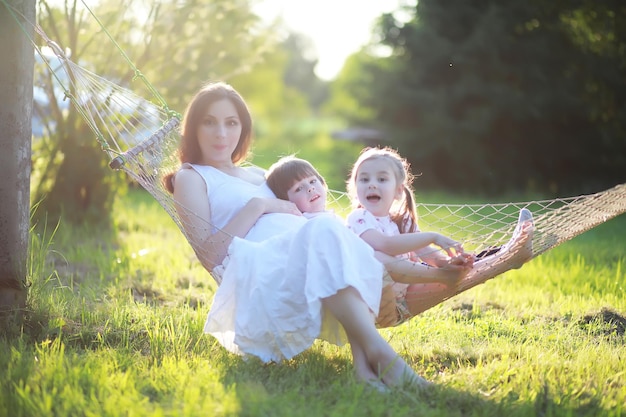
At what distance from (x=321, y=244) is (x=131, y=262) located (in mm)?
1982

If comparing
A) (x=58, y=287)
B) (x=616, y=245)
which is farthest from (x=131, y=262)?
(x=616, y=245)

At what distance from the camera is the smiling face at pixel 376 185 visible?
7.93 feet

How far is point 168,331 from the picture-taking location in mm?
2441

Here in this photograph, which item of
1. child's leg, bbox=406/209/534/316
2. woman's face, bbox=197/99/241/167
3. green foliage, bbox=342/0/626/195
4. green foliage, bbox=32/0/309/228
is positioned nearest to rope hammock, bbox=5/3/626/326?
child's leg, bbox=406/209/534/316

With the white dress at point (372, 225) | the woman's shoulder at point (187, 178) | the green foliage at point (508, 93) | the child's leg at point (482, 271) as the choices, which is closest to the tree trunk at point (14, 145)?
the woman's shoulder at point (187, 178)

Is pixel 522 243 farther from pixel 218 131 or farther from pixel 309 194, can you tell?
pixel 218 131

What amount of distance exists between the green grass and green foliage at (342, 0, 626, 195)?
173 inches

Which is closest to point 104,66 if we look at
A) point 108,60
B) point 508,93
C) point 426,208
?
point 108,60

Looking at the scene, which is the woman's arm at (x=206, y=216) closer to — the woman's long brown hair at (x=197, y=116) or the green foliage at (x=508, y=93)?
the woman's long brown hair at (x=197, y=116)

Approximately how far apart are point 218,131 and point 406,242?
0.84 metres

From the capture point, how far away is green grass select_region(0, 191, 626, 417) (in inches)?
73.3

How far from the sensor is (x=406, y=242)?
2242mm

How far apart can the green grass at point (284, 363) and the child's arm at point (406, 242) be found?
15.2 inches

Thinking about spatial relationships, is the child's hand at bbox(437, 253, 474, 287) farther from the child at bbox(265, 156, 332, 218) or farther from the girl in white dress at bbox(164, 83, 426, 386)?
the child at bbox(265, 156, 332, 218)
